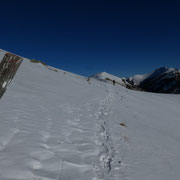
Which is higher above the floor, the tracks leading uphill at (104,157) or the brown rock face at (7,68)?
the brown rock face at (7,68)

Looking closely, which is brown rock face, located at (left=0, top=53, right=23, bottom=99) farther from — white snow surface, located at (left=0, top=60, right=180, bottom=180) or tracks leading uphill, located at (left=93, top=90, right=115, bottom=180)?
tracks leading uphill, located at (left=93, top=90, right=115, bottom=180)

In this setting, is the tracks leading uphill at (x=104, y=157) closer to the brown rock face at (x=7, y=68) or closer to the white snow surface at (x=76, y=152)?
the white snow surface at (x=76, y=152)

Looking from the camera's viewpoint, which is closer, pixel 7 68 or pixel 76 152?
pixel 7 68

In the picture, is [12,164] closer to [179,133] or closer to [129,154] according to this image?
[129,154]

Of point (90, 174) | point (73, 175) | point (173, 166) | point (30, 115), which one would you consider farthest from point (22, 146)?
point (173, 166)

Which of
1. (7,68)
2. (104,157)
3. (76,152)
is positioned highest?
(7,68)

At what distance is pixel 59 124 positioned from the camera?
12.0ft

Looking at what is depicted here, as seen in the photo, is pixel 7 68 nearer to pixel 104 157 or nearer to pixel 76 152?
pixel 76 152

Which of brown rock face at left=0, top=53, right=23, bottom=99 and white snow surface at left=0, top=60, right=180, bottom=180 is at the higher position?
brown rock face at left=0, top=53, right=23, bottom=99

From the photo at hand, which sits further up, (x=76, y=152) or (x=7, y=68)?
(x=7, y=68)

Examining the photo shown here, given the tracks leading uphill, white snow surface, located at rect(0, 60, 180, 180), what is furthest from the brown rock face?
the tracks leading uphill

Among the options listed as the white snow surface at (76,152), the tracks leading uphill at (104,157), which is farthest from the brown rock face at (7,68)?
the tracks leading uphill at (104,157)

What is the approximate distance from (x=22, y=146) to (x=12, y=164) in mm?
481

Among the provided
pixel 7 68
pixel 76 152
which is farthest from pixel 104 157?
pixel 7 68
